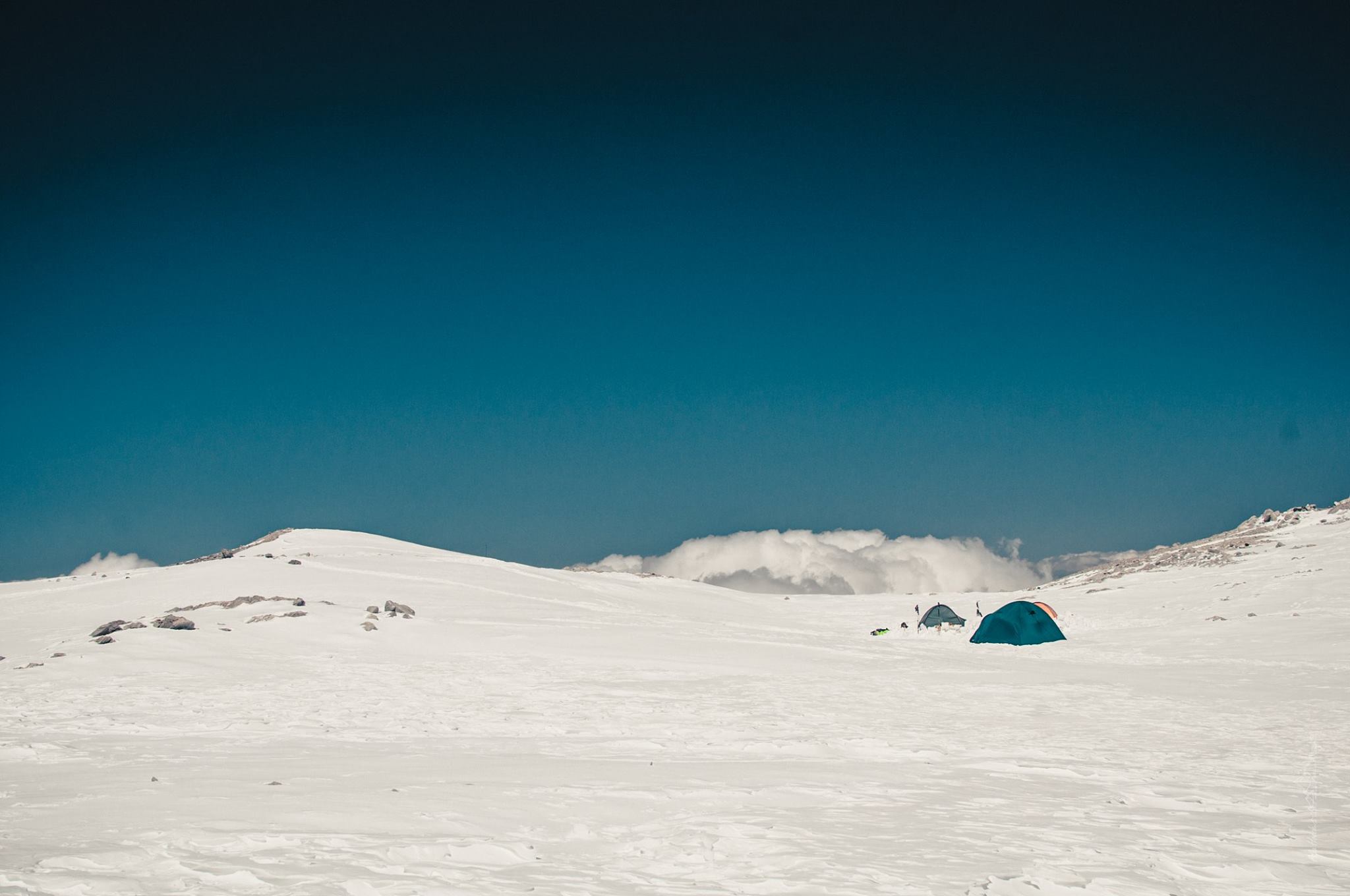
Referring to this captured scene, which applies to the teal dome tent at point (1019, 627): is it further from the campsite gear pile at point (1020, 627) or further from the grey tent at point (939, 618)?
the grey tent at point (939, 618)

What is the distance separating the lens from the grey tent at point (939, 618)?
122 feet

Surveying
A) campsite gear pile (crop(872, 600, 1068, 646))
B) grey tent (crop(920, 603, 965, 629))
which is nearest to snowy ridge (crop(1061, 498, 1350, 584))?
grey tent (crop(920, 603, 965, 629))

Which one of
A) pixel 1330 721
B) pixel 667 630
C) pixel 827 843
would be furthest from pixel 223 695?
pixel 1330 721

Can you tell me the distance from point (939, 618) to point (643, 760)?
98.7ft

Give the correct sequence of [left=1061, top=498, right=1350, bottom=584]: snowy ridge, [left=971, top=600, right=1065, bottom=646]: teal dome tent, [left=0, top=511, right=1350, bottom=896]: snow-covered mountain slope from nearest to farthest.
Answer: [left=0, top=511, right=1350, bottom=896]: snow-covered mountain slope
[left=971, top=600, right=1065, bottom=646]: teal dome tent
[left=1061, top=498, right=1350, bottom=584]: snowy ridge

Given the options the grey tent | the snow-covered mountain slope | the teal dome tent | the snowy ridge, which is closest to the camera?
the snow-covered mountain slope

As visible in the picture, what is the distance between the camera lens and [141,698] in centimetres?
1395

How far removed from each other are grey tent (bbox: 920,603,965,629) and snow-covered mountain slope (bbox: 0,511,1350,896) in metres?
9.23

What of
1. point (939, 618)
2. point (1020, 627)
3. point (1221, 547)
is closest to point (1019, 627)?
point (1020, 627)

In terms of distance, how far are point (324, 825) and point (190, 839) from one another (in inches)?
37.1

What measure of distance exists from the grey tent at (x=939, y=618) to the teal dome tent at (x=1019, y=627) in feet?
A: 17.7

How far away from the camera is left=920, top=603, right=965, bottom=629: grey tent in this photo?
37.2 m

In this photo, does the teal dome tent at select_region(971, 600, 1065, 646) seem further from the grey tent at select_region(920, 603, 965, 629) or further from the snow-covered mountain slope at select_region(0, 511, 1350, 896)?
the grey tent at select_region(920, 603, 965, 629)

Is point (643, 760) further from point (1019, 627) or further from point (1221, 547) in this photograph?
point (1221, 547)
